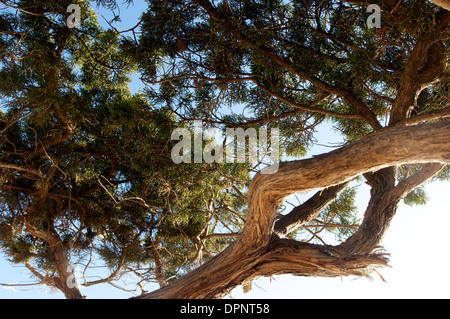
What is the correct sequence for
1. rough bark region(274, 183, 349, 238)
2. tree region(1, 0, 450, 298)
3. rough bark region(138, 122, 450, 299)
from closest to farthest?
rough bark region(138, 122, 450, 299) < tree region(1, 0, 450, 298) < rough bark region(274, 183, 349, 238)

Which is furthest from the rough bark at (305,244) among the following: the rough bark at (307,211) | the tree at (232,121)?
the rough bark at (307,211)

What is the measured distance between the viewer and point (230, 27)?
7.32 ft

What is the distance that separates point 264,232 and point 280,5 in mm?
1657

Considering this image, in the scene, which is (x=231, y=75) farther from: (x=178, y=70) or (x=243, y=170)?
(x=243, y=170)

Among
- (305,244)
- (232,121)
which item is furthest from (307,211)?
(232,121)

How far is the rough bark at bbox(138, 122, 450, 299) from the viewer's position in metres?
1.42

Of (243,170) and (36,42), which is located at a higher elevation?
(36,42)

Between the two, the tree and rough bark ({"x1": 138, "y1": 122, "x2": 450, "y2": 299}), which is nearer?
rough bark ({"x1": 138, "y1": 122, "x2": 450, "y2": 299})

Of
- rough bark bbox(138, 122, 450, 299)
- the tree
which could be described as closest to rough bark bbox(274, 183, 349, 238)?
the tree

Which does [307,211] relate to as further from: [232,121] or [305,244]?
[232,121]

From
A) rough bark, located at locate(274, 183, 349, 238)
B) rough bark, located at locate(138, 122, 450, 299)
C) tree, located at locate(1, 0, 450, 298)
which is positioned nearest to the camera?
rough bark, located at locate(138, 122, 450, 299)

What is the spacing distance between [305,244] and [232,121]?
45.6 inches

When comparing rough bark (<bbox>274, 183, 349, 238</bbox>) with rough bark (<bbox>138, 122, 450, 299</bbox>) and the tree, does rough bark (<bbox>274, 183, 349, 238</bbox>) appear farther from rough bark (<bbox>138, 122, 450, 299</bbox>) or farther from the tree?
rough bark (<bbox>138, 122, 450, 299</bbox>)
